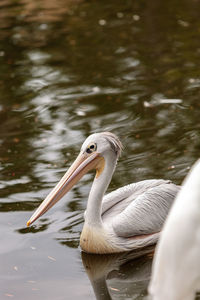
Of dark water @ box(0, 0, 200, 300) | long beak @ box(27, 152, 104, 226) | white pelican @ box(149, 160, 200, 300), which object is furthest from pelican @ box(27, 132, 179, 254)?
white pelican @ box(149, 160, 200, 300)

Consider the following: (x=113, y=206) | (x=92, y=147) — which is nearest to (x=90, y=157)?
(x=92, y=147)

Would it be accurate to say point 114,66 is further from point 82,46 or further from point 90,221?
point 90,221

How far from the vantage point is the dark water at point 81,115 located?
472 cm

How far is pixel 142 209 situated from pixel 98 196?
13.7 inches

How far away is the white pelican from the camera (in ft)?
9.06

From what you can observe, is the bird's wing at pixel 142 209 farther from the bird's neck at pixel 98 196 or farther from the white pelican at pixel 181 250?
the white pelican at pixel 181 250

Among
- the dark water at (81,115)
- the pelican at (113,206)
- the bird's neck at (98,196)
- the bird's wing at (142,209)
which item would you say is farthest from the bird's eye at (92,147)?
the dark water at (81,115)

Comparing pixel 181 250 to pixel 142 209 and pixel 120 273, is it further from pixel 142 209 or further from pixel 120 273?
pixel 142 209

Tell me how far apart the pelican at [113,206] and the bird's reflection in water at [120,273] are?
0.06 metres

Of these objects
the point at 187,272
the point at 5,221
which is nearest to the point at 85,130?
the point at 5,221

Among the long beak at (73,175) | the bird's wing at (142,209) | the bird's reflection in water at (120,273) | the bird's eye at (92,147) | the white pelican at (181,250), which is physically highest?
the white pelican at (181,250)

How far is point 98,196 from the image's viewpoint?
486 cm

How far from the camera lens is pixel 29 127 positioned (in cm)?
733

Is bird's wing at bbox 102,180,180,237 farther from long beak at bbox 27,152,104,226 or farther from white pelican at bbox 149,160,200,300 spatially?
white pelican at bbox 149,160,200,300
